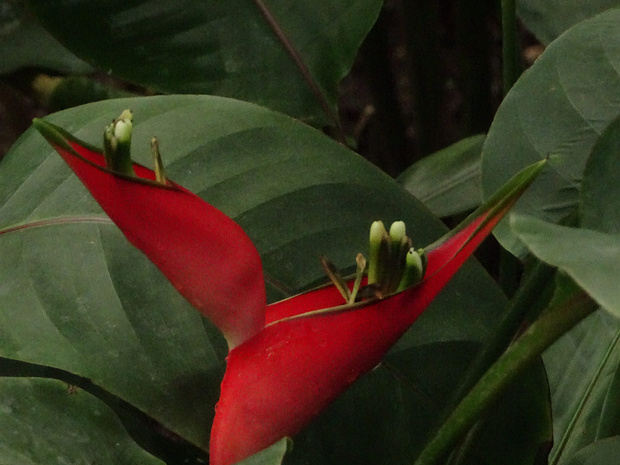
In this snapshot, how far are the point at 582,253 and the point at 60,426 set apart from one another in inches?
12.1

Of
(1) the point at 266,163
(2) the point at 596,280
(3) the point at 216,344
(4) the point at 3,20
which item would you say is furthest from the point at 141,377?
(4) the point at 3,20

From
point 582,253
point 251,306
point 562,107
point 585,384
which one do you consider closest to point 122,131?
point 251,306

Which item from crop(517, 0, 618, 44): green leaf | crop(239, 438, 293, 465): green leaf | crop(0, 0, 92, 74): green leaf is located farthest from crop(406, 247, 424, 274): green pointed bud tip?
crop(0, 0, 92, 74): green leaf

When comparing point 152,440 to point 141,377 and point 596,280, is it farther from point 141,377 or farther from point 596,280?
point 596,280

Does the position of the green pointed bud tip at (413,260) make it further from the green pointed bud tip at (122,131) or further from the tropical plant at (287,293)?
the green pointed bud tip at (122,131)

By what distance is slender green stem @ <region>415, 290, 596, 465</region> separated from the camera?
31 cm

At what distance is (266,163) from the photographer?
20.0 inches

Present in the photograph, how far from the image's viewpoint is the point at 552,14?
0.71 meters

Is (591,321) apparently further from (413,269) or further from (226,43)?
(226,43)

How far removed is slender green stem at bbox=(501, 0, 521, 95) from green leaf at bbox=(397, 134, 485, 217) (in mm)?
104

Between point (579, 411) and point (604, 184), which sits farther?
point (579, 411)

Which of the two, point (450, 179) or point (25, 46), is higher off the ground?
point (25, 46)

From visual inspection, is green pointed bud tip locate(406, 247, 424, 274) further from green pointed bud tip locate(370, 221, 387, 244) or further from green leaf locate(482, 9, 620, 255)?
green leaf locate(482, 9, 620, 255)

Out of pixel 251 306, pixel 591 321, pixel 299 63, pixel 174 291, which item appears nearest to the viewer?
pixel 251 306
